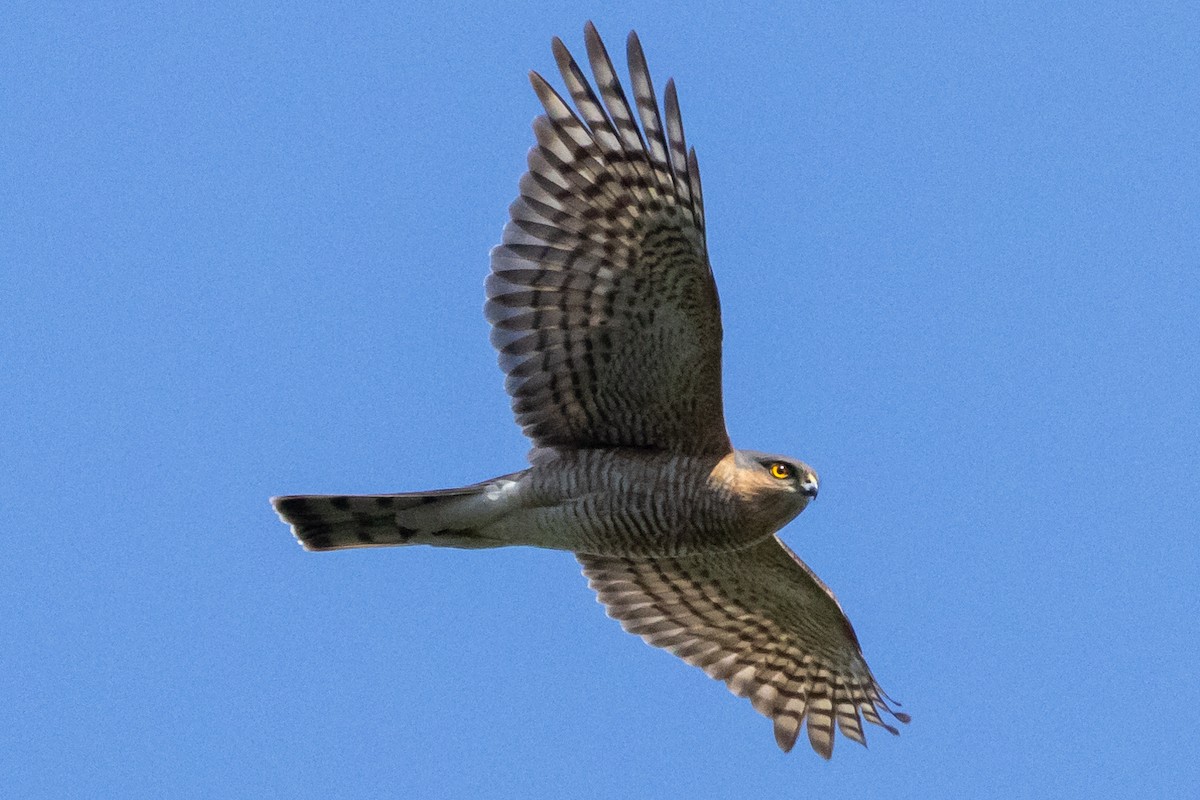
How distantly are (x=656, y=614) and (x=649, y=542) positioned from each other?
1.57 m

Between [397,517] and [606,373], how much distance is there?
4.49 ft

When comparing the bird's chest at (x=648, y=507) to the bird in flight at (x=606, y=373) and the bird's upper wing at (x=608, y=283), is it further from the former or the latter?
the bird's upper wing at (x=608, y=283)

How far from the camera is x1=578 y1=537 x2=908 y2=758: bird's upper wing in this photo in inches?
431

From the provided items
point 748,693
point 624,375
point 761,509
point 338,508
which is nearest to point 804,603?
point 748,693

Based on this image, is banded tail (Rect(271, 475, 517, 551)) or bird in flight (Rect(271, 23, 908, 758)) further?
banded tail (Rect(271, 475, 517, 551))

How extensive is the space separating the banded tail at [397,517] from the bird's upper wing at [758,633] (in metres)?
1.59

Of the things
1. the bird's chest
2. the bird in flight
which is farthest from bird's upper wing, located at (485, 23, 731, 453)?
the bird's chest

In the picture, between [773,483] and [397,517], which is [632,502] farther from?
[397,517]

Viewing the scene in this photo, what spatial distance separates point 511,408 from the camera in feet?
31.6

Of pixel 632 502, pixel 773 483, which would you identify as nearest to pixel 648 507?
pixel 632 502

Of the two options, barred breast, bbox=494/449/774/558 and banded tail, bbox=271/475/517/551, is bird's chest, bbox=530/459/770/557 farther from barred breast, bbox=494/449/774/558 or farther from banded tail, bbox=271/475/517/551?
banded tail, bbox=271/475/517/551

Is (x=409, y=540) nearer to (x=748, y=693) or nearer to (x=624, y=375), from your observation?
(x=624, y=375)

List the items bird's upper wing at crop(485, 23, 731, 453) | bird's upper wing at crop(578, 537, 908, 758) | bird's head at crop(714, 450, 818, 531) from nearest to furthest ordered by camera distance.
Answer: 1. bird's upper wing at crop(485, 23, 731, 453)
2. bird's head at crop(714, 450, 818, 531)
3. bird's upper wing at crop(578, 537, 908, 758)

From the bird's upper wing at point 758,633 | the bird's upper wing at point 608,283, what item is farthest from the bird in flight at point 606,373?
the bird's upper wing at point 758,633
